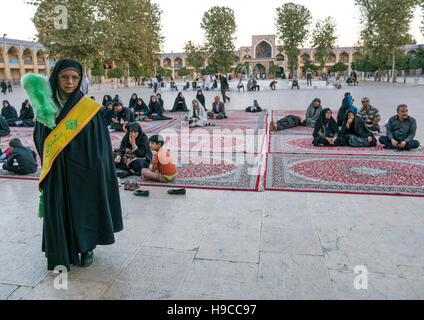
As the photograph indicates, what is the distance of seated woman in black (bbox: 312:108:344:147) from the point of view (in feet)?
17.6

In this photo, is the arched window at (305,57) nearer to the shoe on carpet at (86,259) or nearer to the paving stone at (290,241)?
the paving stone at (290,241)

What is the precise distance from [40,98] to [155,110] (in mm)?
7393

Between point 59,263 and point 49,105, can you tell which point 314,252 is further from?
point 49,105

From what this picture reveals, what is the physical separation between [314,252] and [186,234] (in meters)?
0.92

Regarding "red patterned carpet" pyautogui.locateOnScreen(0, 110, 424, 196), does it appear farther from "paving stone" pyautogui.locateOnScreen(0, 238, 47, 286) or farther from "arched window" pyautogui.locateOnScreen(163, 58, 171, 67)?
"arched window" pyautogui.locateOnScreen(163, 58, 171, 67)

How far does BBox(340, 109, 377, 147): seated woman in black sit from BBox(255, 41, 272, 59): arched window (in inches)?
1697

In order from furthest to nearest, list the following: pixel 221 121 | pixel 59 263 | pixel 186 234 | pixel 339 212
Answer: pixel 221 121 → pixel 339 212 → pixel 186 234 → pixel 59 263

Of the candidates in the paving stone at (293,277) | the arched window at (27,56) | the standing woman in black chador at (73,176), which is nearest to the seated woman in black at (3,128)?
the standing woman in black chador at (73,176)

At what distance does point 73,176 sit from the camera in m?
1.89

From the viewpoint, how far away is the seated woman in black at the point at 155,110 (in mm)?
8898

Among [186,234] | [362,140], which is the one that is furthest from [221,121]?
[186,234]

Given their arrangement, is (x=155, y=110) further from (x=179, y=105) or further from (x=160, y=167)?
(x=160, y=167)

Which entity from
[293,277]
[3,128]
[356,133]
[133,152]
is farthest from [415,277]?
[3,128]
